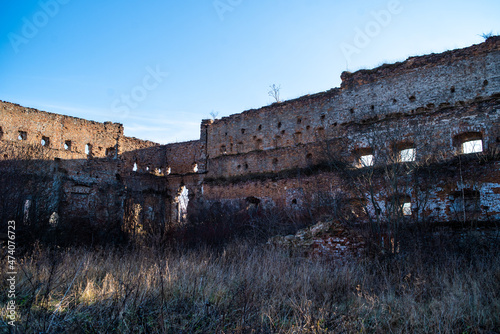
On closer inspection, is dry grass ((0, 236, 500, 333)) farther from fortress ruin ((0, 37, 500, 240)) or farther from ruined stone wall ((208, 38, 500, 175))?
ruined stone wall ((208, 38, 500, 175))

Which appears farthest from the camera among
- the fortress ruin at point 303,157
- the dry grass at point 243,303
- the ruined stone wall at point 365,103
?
Answer: the ruined stone wall at point 365,103

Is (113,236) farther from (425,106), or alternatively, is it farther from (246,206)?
(425,106)

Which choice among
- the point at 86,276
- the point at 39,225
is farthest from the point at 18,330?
the point at 39,225

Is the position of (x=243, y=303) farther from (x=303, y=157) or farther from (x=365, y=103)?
(x=365, y=103)

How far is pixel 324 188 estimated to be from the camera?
1382 centimetres

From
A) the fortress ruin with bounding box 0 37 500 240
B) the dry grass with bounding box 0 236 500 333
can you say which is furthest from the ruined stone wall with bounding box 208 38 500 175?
the dry grass with bounding box 0 236 500 333

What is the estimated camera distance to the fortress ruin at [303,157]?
33.8 ft

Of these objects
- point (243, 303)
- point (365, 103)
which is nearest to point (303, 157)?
point (365, 103)

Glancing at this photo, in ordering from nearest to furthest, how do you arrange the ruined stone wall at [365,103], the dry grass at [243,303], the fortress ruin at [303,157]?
the dry grass at [243,303] → the fortress ruin at [303,157] → the ruined stone wall at [365,103]

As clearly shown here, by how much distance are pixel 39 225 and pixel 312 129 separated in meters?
12.0

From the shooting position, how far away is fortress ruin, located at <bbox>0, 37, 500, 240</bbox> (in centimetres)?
1030

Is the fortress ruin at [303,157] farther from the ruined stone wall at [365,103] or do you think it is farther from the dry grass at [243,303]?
the dry grass at [243,303]

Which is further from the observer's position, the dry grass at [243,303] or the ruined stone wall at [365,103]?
the ruined stone wall at [365,103]

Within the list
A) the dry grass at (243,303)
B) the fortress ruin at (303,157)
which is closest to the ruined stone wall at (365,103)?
the fortress ruin at (303,157)
